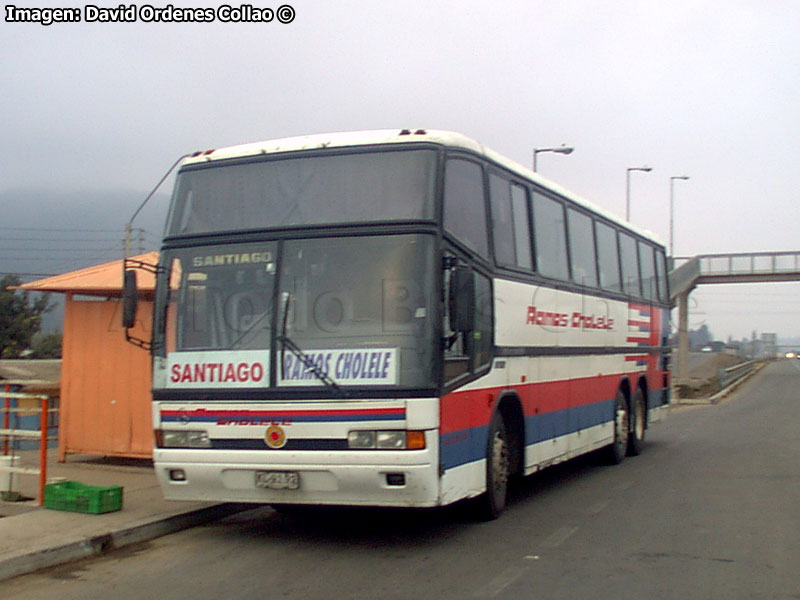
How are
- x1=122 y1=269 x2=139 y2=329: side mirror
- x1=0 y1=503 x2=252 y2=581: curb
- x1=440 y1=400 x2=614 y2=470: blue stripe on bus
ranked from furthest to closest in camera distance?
x1=122 y1=269 x2=139 y2=329: side mirror → x1=440 y1=400 x2=614 y2=470: blue stripe on bus → x1=0 y1=503 x2=252 y2=581: curb

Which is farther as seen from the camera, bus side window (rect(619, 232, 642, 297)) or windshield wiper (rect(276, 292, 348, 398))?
bus side window (rect(619, 232, 642, 297))

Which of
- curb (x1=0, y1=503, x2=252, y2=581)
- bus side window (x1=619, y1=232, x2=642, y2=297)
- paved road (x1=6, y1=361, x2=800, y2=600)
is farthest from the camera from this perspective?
bus side window (x1=619, y1=232, x2=642, y2=297)

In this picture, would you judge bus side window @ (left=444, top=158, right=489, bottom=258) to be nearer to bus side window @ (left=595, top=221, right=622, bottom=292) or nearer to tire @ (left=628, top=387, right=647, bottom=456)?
bus side window @ (left=595, top=221, right=622, bottom=292)

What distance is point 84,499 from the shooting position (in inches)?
373

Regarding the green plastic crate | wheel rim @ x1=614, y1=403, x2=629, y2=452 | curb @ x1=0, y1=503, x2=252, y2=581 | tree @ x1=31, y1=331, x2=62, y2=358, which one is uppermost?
tree @ x1=31, y1=331, x2=62, y2=358

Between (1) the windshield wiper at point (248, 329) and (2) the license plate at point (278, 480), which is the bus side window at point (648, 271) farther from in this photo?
(2) the license plate at point (278, 480)

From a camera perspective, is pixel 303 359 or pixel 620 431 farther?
pixel 620 431

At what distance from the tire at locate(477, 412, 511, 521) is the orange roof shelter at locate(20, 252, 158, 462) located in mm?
4882

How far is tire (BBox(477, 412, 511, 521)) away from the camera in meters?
9.35

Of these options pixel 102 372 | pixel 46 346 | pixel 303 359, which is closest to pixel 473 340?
pixel 303 359

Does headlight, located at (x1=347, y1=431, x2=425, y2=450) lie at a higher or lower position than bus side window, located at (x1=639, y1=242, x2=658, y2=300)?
lower

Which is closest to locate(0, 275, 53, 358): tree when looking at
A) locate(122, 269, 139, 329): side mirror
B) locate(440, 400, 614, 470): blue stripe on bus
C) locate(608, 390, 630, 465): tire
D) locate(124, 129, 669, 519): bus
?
locate(608, 390, 630, 465): tire

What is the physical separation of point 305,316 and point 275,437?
3.43 feet

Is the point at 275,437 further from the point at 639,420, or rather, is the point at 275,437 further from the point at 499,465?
the point at 639,420
